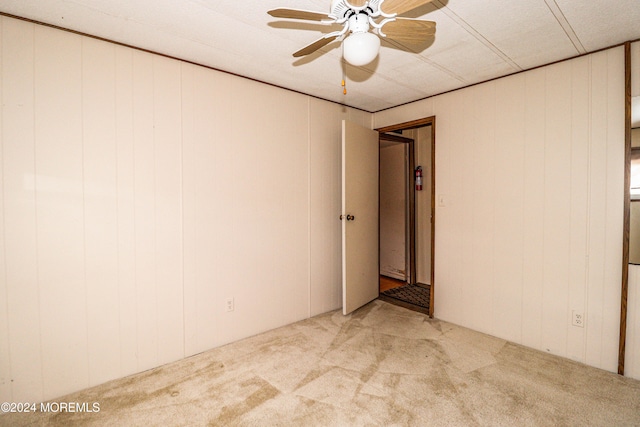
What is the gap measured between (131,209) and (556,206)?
3.38 m

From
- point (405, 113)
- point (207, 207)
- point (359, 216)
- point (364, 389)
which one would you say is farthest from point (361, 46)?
point (405, 113)

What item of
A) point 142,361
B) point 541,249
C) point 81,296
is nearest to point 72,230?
point 81,296

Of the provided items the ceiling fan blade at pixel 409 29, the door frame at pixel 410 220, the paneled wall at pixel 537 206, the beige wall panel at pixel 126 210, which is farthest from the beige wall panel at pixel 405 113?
the beige wall panel at pixel 126 210

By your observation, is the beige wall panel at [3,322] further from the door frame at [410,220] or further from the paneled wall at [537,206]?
the door frame at [410,220]

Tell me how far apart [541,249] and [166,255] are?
3.14 metres

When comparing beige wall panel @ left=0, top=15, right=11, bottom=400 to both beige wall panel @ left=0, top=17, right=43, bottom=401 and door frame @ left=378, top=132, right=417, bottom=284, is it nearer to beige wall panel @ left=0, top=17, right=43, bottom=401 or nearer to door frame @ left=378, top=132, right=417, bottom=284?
beige wall panel @ left=0, top=17, right=43, bottom=401

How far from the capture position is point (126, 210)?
2221mm

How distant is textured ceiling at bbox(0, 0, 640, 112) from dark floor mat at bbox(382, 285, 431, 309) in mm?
2550

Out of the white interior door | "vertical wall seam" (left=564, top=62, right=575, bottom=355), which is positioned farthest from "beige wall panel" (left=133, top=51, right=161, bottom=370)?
"vertical wall seam" (left=564, top=62, right=575, bottom=355)

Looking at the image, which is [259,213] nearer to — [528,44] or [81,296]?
[81,296]

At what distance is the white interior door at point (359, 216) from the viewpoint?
3283 millimetres

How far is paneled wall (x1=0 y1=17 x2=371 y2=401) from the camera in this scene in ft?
6.17

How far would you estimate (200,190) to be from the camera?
8.35 ft

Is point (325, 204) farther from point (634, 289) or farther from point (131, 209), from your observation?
point (634, 289)
